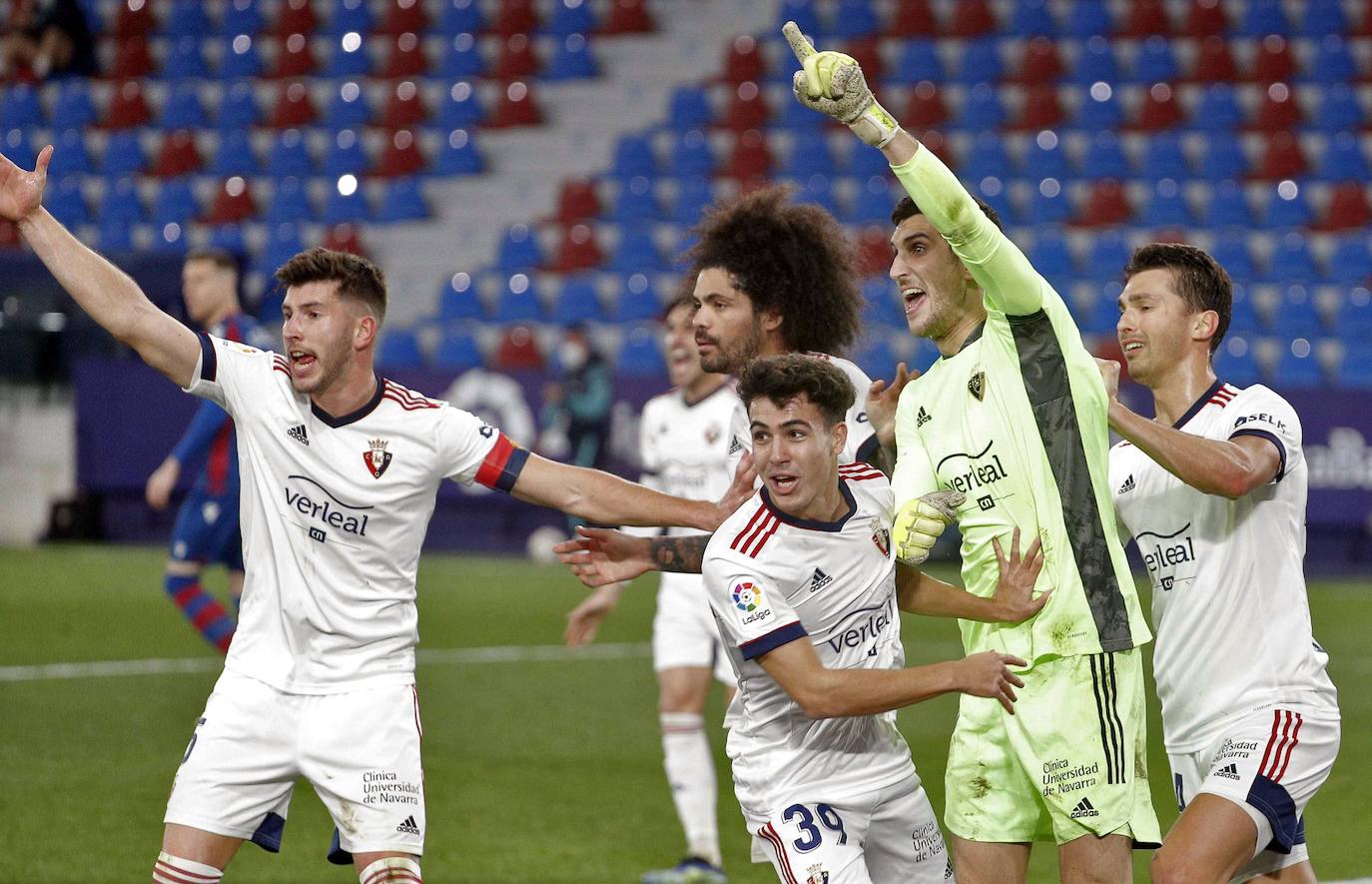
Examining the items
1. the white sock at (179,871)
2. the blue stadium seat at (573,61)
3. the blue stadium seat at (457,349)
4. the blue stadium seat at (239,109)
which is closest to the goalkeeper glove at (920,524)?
the white sock at (179,871)

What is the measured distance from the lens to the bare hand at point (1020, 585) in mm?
4652

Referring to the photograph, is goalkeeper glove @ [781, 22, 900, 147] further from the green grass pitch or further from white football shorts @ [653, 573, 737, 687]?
white football shorts @ [653, 573, 737, 687]

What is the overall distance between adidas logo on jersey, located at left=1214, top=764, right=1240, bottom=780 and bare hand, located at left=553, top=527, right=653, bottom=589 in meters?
1.73

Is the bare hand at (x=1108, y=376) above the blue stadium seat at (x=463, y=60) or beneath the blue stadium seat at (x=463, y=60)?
beneath

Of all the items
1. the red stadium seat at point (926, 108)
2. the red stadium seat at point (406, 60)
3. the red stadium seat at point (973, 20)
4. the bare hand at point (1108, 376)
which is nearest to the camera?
the bare hand at point (1108, 376)

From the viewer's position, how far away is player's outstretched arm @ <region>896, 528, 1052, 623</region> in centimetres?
466

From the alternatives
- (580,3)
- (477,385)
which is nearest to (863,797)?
(477,385)

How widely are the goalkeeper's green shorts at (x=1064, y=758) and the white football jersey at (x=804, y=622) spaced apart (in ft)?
0.83

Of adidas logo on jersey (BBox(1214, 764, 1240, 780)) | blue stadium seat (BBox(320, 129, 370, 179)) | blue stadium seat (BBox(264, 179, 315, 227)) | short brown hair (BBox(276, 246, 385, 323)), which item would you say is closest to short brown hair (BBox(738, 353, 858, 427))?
short brown hair (BBox(276, 246, 385, 323))

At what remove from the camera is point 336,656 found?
5199 mm

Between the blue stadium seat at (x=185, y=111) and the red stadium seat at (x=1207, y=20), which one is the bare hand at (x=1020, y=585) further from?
the blue stadium seat at (x=185, y=111)

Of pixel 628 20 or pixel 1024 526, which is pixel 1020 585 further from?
pixel 628 20

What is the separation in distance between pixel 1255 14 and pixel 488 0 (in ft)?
35.8

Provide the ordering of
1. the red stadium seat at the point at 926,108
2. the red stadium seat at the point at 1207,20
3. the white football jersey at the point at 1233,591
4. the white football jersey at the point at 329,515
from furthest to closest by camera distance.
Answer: the red stadium seat at the point at 1207,20, the red stadium seat at the point at 926,108, the white football jersey at the point at 329,515, the white football jersey at the point at 1233,591
